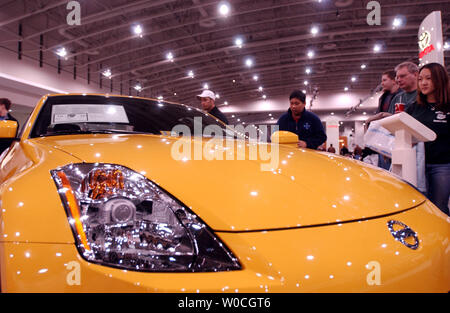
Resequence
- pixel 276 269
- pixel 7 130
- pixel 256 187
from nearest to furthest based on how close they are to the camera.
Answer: pixel 276 269, pixel 256 187, pixel 7 130

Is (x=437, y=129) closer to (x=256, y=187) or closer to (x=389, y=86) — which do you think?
(x=389, y=86)

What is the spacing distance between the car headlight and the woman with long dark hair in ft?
5.98

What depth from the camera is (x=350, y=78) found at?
627 inches

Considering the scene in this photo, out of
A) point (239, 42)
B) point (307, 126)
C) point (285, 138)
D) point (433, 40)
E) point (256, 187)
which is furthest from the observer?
point (239, 42)

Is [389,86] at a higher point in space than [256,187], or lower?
higher

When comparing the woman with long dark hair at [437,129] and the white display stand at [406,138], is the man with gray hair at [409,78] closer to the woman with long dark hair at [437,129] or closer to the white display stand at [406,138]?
the woman with long dark hair at [437,129]

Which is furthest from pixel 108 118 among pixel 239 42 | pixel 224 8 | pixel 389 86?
pixel 239 42

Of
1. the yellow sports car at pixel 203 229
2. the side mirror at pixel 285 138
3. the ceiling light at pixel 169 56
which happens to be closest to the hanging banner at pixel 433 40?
the side mirror at pixel 285 138

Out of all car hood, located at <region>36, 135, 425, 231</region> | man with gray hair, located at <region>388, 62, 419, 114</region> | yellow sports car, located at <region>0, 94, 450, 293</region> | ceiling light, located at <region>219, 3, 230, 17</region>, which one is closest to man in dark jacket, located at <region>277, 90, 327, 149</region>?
man with gray hair, located at <region>388, 62, 419, 114</region>

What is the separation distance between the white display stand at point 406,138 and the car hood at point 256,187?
0.62 meters

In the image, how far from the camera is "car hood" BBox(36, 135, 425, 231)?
2.46 feet

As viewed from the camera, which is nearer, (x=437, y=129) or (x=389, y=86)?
(x=437, y=129)

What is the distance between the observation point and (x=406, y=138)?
1697 mm

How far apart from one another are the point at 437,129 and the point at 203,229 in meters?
1.90
